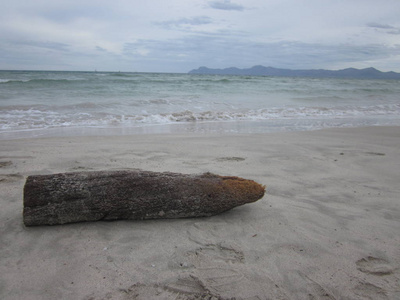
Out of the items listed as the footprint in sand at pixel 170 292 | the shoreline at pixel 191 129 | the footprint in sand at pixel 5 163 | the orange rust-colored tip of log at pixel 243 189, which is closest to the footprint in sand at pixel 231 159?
the orange rust-colored tip of log at pixel 243 189

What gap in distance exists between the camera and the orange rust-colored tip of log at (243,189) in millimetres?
2760

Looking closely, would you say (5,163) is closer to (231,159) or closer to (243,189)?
(231,159)

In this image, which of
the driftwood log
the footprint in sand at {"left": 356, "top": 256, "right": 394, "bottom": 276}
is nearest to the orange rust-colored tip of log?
the driftwood log

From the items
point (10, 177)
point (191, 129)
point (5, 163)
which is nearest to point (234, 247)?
point (10, 177)

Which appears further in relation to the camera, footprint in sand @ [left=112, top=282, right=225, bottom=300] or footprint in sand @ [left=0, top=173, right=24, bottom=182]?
footprint in sand @ [left=0, top=173, right=24, bottom=182]

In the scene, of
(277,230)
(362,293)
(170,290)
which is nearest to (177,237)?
(170,290)

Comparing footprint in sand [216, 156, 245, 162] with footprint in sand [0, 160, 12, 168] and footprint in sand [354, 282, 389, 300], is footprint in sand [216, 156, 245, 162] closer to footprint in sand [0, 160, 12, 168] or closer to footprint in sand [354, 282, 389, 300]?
footprint in sand [354, 282, 389, 300]

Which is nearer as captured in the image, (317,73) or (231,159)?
(231,159)

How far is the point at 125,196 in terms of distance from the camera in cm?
259

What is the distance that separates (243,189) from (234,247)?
2.03 feet

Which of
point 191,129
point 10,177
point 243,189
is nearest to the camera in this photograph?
point 243,189

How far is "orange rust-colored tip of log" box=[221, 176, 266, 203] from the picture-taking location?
2.76 metres

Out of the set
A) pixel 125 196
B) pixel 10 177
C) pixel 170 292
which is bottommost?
pixel 170 292

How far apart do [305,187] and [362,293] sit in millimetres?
1784
